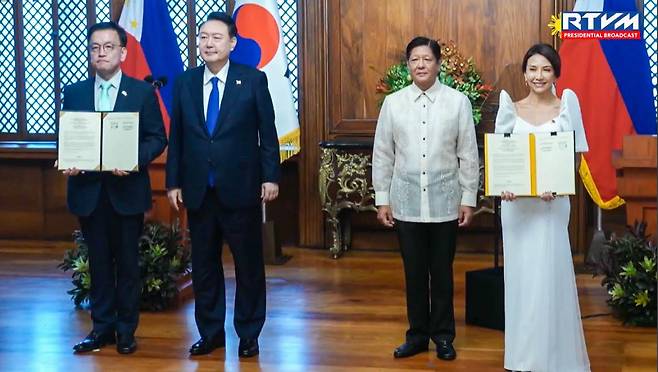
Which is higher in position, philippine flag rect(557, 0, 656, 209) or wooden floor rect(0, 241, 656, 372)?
philippine flag rect(557, 0, 656, 209)

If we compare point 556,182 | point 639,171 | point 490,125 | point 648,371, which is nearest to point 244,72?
point 556,182

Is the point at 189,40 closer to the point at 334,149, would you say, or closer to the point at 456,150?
the point at 334,149

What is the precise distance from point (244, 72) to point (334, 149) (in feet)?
8.71

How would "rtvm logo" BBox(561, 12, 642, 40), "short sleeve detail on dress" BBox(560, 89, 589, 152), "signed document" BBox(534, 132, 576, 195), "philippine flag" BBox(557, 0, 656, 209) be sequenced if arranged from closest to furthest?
"signed document" BBox(534, 132, 576, 195) → "short sleeve detail on dress" BBox(560, 89, 589, 152) → "rtvm logo" BBox(561, 12, 642, 40) → "philippine flag" BBox(557, 0, 656, 209)

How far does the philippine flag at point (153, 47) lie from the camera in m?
6.59

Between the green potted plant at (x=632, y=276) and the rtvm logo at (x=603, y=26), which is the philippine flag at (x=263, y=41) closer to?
the rtvm logo at (x=603, y=26)

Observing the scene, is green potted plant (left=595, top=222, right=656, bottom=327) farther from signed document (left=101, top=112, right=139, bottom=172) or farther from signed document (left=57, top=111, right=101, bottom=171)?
signed document (left=57, top=111, right=101, bottom=171)

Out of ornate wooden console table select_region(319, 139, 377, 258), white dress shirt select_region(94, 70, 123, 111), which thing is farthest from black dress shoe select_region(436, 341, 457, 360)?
ornate wooden console table select_region(319, 139, 377, 258)

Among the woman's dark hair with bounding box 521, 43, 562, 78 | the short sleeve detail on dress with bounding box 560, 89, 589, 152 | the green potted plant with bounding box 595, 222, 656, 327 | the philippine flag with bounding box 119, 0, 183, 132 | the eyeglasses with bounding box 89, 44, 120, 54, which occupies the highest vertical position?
the philippine flag with bounding box 119, 0, 183, 132

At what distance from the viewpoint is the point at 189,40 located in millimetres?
7555

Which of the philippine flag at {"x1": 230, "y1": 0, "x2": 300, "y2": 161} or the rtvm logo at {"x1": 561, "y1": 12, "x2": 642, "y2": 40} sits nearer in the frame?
the rtvm logo at {"x1": 561, "y1": 12, "x2": 642, "y2": 40}

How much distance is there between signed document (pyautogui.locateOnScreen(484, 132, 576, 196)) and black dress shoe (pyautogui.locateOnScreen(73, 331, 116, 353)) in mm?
1876

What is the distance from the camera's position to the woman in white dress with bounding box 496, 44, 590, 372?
13.1 ft

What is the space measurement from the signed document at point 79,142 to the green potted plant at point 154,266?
123 centimetres
